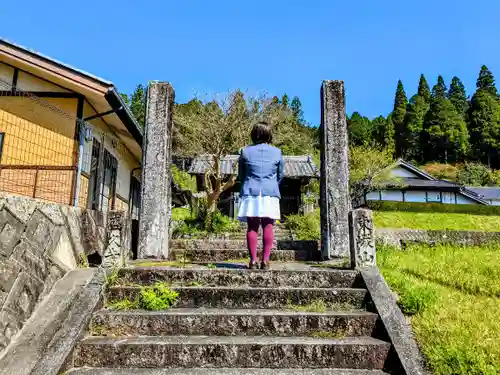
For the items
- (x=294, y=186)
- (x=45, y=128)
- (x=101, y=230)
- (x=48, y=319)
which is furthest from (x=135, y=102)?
(x=48, y=319)

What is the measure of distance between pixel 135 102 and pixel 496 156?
149 ft

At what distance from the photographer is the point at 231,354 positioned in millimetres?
3131

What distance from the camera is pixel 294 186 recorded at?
19906mm

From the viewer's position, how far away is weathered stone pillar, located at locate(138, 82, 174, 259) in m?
5.29

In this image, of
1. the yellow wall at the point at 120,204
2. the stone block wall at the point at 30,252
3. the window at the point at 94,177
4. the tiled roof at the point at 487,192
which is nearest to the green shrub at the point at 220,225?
the yellow wall at the point at 120,204

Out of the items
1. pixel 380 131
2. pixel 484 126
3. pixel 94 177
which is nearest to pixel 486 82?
pixel 484 126

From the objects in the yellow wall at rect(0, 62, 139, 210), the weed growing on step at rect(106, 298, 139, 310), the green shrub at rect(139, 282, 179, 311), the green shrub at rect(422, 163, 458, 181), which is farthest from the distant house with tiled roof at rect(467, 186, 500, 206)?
the weed growing on step at rect(106, 298, 139, 310)

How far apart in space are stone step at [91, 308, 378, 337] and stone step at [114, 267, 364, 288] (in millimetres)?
715

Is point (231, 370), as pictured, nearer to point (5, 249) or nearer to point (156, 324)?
point (156, 324)

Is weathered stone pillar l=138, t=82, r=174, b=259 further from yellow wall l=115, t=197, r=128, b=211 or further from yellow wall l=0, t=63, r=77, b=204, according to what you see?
yellow wall l=115, t=197, r=128, b=211

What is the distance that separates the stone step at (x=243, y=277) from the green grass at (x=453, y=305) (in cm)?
57

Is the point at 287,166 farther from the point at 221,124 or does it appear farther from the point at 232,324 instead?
the point at 232,324

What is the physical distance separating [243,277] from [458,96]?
6782 cm

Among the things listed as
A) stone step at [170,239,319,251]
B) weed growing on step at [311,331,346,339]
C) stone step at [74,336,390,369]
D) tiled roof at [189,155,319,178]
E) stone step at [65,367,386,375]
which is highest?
tiled roof at [189,155,319,178]
